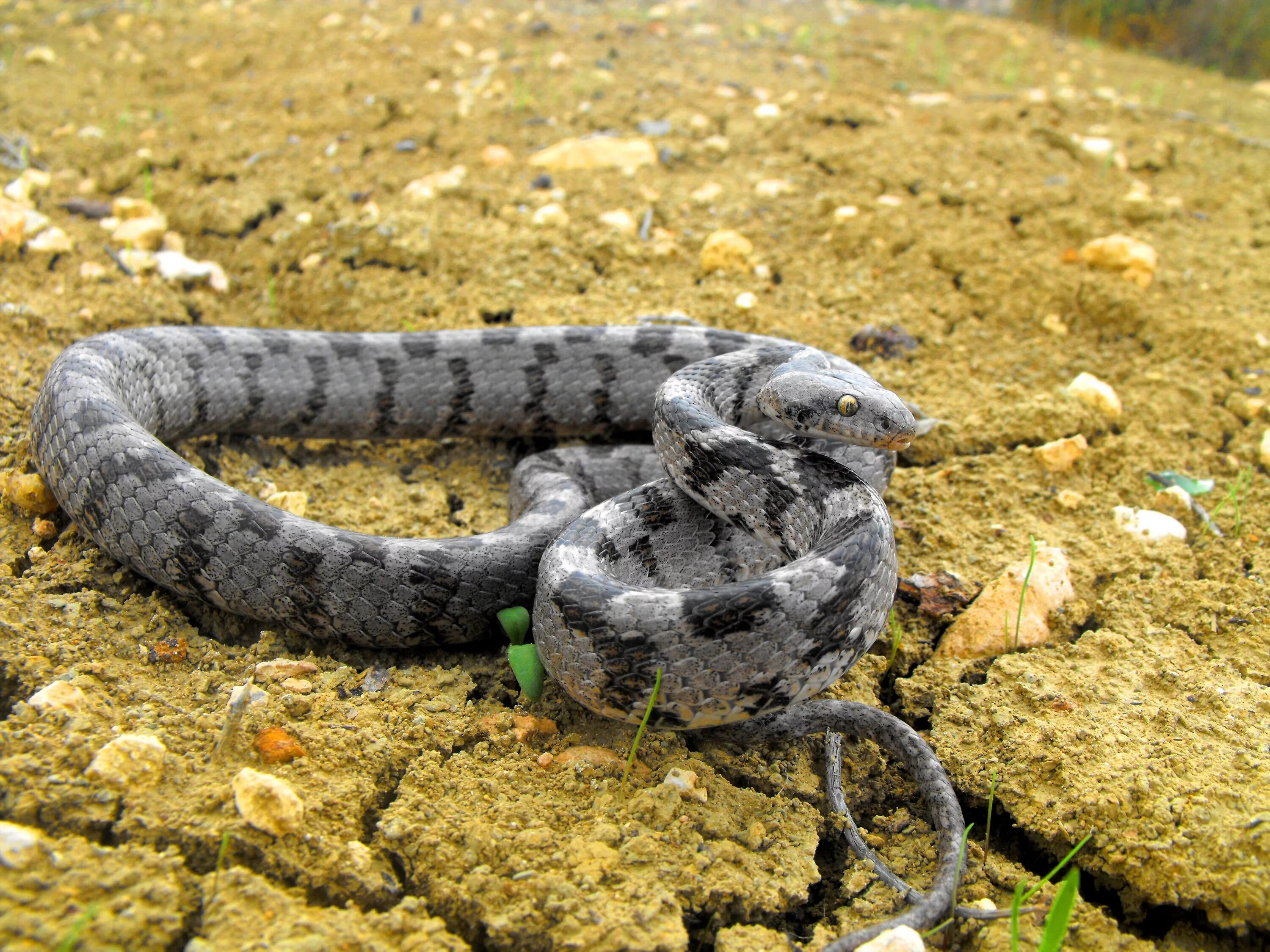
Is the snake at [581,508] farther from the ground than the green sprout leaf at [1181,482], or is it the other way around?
the green sprout leaf at [1181,482]

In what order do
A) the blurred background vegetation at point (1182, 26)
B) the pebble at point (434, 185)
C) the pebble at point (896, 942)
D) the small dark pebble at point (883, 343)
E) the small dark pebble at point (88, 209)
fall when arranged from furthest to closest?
1. the blurred background vegetation at point (1182, 26)
2. the pebble at point (434, 185)
3. the small dark pebble at point (88, 209)
4. the small dark pebble at point (883, 343)
5. the pebble at point (896, 942)

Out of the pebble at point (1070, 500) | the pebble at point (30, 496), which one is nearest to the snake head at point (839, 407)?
the pebble at point (1070, 500)

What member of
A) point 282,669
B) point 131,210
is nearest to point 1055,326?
point 282,669

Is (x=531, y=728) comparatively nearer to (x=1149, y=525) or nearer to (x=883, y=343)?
(x=1149, y=525)

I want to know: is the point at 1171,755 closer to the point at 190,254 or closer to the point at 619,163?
the point at 619,163

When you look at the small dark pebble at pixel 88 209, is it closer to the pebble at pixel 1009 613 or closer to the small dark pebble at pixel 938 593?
the small dark pebble at pixel 938 593

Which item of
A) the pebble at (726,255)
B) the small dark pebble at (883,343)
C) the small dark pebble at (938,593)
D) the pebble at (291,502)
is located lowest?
the pebble at (291,502)
